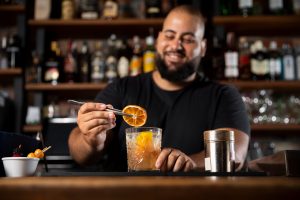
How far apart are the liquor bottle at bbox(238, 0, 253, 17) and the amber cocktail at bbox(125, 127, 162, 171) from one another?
1778mm

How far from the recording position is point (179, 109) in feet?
5.34

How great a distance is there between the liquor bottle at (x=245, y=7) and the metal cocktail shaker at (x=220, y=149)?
1.79 meters

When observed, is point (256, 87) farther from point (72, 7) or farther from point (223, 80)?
point (72, 7)

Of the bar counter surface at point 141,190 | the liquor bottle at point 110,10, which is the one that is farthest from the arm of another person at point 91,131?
the liquor bottle at point 110,10

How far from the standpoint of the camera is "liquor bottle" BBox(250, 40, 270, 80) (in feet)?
8.16

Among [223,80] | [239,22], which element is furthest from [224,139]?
[239,22]

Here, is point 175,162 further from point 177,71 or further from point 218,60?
point 218,60

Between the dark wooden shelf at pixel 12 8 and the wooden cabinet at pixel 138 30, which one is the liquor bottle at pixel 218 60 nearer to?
the wooden cabinet at pixel 138 30

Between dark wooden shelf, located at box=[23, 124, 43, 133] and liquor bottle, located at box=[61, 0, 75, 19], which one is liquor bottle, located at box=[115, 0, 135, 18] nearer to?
liquor bottle, located at box=[61, 0, 75, 19]

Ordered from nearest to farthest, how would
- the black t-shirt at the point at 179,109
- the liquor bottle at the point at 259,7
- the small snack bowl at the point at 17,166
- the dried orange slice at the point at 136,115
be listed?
1. the small snack bowl at the point at 17,166
2. the dried orange slice at the point at 136,115
3. the black t-shirt at the point at 179,109
4. the liquor bottle at the point at 259,7

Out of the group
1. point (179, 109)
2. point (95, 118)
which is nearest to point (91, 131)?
point (95, 118)

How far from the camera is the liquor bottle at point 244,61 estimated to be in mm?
2486

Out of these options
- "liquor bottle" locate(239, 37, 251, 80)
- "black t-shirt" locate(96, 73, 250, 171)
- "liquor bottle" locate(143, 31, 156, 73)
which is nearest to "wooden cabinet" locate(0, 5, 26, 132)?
"liquor bottle" locate(143, 31, 156, 73)

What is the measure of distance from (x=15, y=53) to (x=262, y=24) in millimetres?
1539
